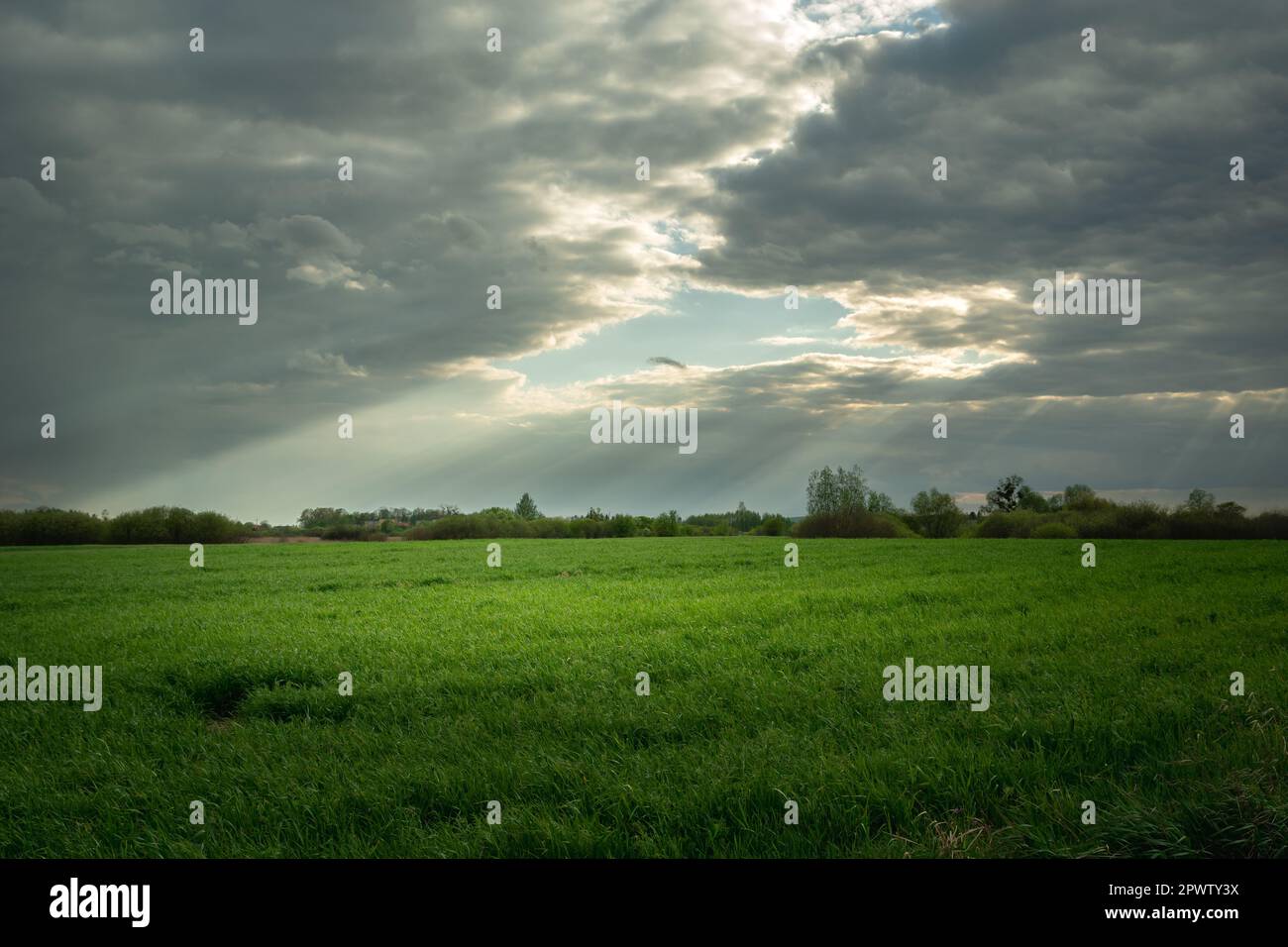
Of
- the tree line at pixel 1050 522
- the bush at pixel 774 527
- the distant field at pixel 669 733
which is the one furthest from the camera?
the bush at pixel 774 527

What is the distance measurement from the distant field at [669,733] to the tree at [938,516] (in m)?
54.8

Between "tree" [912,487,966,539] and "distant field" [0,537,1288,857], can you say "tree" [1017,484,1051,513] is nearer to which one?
"tree" [912,487,966,539]

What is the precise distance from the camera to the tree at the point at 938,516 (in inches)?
2616

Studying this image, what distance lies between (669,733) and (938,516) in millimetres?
66570

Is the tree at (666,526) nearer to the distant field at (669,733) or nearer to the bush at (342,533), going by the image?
the bush at (342,533)

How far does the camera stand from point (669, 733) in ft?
21.4

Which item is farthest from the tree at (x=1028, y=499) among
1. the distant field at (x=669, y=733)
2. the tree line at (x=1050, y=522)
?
the distant field at (x=669, y=733)

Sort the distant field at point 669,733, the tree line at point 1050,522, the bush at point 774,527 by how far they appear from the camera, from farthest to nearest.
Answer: the bush at point 774,527 < the tree line at point 1050,522 < the distant field at point 669,733

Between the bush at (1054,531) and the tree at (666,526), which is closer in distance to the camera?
the bush at (1054,531)

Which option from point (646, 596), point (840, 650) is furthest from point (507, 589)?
point (840, 650)
